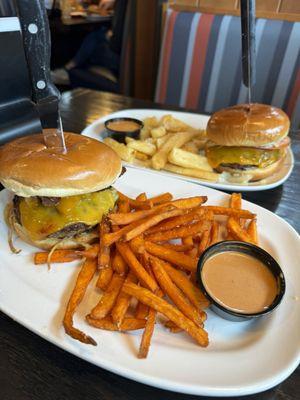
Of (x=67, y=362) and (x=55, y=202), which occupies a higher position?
(x=55, y=202)

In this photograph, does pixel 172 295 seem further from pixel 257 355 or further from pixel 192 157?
pixel 192 157

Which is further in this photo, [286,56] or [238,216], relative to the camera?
[286,56]

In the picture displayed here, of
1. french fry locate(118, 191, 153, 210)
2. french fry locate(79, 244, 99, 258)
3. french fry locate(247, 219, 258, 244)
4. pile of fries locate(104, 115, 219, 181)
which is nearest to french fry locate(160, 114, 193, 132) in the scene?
pile of fries locate(104, 115, 219, 181)

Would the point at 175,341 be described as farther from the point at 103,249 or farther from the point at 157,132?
the point at 157,132

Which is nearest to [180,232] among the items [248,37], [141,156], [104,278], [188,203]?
[188,203]

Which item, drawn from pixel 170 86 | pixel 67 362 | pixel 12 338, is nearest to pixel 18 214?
pixel 12 338

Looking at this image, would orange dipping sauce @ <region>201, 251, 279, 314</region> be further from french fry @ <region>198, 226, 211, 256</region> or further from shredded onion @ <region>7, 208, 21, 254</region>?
shredded onion @ <region>7, 208, 21, 254</region>

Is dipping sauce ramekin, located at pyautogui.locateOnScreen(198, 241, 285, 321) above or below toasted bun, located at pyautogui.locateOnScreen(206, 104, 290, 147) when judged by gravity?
below
